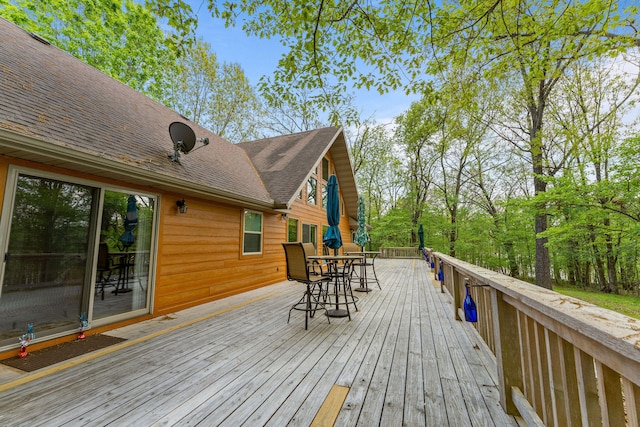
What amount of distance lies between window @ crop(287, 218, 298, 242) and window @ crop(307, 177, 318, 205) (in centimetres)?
126

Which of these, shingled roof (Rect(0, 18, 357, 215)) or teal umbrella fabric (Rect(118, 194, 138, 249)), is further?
teal umbrella fabric (Rect(118, 194, 138, 249))

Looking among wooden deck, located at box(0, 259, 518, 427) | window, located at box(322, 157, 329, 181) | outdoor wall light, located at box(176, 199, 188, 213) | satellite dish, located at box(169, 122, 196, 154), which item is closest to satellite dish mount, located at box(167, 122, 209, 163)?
satellite dish, located at box(169, 122, 196, 154)

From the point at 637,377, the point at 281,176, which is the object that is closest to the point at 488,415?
the point at 637,377

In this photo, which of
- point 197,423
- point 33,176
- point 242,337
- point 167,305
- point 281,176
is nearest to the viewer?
point 197,423

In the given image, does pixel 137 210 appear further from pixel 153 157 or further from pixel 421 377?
pixel 421 377

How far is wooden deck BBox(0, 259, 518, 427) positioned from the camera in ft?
5.79

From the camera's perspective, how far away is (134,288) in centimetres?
384

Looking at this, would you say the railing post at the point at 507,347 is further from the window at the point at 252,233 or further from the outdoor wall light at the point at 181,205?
the window at the point at 252,233

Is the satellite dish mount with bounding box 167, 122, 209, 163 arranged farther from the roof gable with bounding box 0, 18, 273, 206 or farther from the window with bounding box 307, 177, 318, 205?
the window with bounding box 307, 177, 318, 205

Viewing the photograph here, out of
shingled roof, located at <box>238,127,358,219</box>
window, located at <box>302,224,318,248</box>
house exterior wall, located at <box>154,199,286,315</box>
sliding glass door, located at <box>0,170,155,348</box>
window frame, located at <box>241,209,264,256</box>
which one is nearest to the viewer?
sliding glass door, located at <box>0,170,155,348</box>

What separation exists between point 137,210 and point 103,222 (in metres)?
0.51

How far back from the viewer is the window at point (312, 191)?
934 centimetres

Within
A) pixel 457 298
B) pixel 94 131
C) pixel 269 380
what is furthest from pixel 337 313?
pixel 94 131

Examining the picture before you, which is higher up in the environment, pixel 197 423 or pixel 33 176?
pixel 33 176
